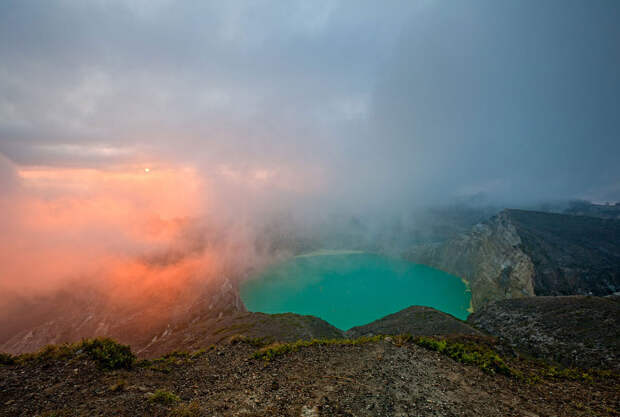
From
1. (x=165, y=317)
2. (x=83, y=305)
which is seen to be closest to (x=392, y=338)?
(x=165, y=317)

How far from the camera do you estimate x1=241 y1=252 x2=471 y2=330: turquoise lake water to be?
9864 centimetres

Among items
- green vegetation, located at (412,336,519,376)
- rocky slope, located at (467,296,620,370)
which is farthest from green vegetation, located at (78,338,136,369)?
rocky slope, located at (467,296,620,370)

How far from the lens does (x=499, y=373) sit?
12.0 m

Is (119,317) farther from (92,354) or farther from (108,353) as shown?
(108,353)

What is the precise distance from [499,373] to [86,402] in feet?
58.6

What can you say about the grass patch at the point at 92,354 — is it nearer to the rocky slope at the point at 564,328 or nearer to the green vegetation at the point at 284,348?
the green vegetation at the point at 284,348

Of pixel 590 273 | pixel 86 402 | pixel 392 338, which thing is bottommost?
pixel 590 273

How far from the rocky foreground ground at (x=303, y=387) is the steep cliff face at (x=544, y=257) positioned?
74.1 meters

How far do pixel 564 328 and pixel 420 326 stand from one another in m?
14.4

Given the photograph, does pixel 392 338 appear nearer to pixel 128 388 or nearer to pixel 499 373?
pixel 499 373

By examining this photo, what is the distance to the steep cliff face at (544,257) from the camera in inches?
2549

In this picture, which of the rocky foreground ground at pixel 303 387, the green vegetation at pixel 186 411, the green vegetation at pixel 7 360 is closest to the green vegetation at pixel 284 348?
the rocky foreground ground at pixel 303 387

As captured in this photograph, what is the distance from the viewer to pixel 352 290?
12381 cm

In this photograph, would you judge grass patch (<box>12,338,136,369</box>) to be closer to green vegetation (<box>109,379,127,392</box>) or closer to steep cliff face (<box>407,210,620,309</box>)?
green vegetation (<box>109,379,127,392</box>)
